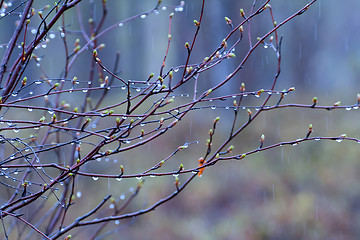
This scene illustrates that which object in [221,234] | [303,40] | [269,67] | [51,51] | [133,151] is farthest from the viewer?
[51,51]

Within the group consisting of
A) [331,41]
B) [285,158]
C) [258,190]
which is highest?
[331,41]

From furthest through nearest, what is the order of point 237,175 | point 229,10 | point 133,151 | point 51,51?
point 51,51 → point 133,151 → point 229,10 → point 237,175

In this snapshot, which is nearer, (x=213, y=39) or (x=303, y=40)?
(x=213, y=39)

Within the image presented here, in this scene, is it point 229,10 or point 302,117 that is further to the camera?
point 302,117

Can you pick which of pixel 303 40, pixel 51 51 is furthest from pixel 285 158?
pixel 51 51

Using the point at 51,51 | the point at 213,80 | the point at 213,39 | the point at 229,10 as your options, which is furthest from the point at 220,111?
the point at 51,51

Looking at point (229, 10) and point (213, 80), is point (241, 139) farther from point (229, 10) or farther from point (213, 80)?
point (229, 10)

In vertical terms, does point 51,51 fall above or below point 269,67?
above

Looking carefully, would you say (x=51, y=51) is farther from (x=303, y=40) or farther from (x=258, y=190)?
(x=258, y=190)

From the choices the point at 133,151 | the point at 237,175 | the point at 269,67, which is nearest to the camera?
the point at 237,175
